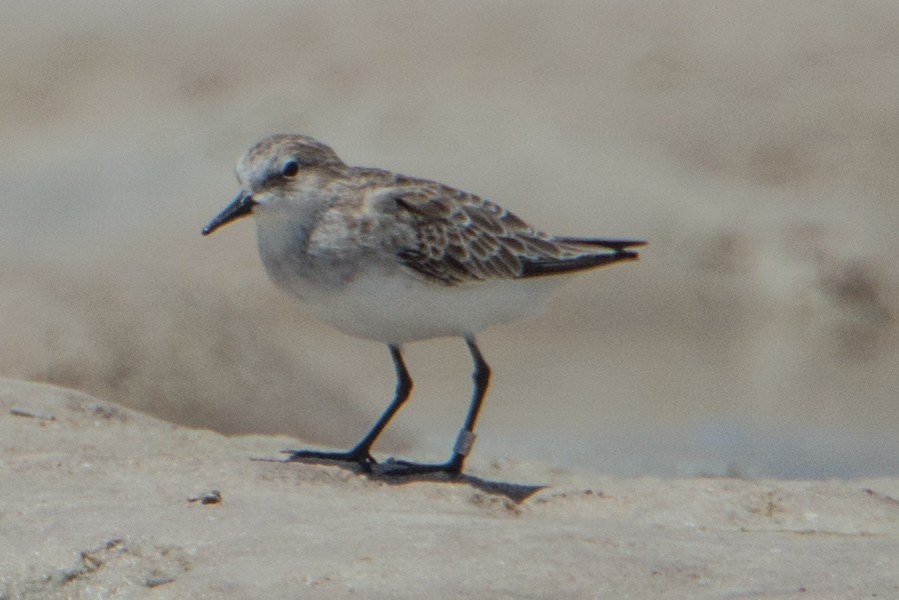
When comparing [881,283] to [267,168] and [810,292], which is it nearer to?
[810,292]

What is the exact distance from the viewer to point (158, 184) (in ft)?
68.7

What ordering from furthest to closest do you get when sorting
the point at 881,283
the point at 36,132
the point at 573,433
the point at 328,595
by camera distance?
the point at 36,132 < the point at 881,283 < the point at 573,433 < the point at 328,595

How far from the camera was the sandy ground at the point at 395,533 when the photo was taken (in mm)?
6453

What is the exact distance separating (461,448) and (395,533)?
91.1 inches

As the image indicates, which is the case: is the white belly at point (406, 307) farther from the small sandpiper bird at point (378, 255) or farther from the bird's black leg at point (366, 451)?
the bird's black leg at point (366, 451)

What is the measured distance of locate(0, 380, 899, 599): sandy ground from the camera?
6453 millimetres

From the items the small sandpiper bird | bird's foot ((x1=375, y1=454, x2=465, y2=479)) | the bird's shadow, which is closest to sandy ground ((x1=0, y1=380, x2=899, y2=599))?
the bird's shadow

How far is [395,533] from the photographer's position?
6.96 m

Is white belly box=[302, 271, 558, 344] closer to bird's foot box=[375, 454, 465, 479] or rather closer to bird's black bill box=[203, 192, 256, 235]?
bird's black bill box=[203, 192, 256, 235]

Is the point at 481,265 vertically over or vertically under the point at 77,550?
over

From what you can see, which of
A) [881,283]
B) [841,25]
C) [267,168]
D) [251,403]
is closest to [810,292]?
[881,283]

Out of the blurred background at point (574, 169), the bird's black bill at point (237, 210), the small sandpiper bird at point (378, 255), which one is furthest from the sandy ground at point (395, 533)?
the blurred background at point (574, 169)

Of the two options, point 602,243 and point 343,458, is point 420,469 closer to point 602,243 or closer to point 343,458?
point 343,458

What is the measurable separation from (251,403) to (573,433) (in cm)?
433
